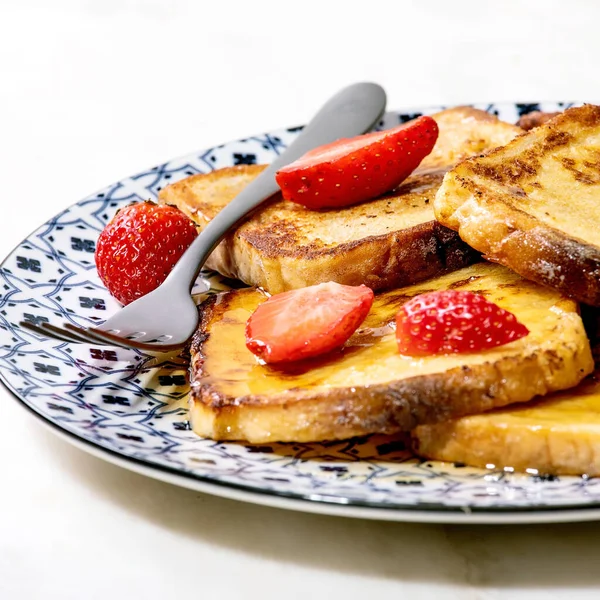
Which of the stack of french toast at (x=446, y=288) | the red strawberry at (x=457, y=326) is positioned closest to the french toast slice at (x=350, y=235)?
the stack of french toast at (x=446, y=288)

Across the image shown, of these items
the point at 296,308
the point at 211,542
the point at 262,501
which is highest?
the point at 296,308

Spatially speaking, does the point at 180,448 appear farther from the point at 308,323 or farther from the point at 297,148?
the point at 297,148

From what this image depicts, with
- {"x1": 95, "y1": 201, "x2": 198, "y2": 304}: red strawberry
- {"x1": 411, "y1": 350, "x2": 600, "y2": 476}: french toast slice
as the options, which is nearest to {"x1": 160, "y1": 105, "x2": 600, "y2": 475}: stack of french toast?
{"x1": 411, "y1": 350, "x2": 600, "y2": 476}: french toast slice

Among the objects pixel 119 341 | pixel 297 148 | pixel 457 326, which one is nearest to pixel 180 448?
pixel 119 341

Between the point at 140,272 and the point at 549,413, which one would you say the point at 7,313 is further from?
the point at 549,413

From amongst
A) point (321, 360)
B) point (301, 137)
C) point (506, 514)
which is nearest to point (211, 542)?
point (321, 360)

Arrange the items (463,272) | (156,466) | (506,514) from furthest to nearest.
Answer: (463,272) → (156,466) → (506,514)
